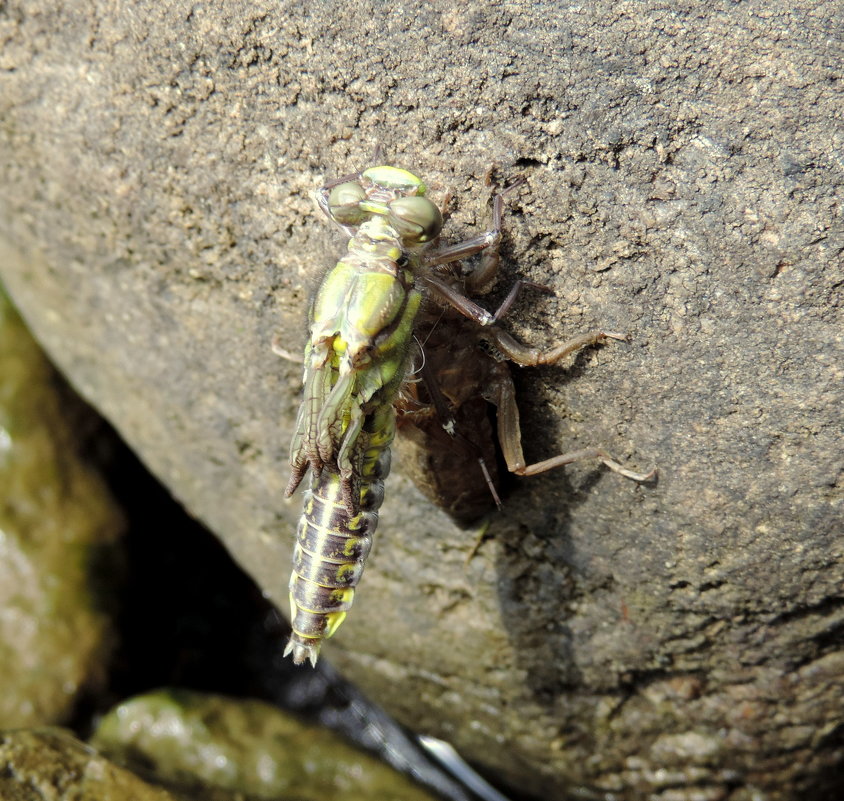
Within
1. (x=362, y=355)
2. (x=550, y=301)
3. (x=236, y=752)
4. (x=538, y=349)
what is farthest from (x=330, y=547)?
(x=236, y=752)

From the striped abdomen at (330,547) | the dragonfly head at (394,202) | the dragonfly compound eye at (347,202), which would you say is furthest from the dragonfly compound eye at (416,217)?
the striped abdomen at (330,547)

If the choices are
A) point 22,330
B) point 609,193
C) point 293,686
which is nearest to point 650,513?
point 609,193

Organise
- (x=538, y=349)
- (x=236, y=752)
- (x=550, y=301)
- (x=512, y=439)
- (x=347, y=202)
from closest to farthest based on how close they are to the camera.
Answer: (x=347, y=202) → (x=550, y=301) → (x=538, y=349) → (x=512, y=439) → (x=236, y=752)

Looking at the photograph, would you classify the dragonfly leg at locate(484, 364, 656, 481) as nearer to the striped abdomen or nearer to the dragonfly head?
the striped abdomen

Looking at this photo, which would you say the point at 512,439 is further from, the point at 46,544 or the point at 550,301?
the point at 46,544

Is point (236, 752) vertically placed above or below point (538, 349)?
below

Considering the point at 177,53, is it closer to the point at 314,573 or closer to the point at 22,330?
the point at 314,573

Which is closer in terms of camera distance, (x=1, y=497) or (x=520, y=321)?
(x=520, y=321)
